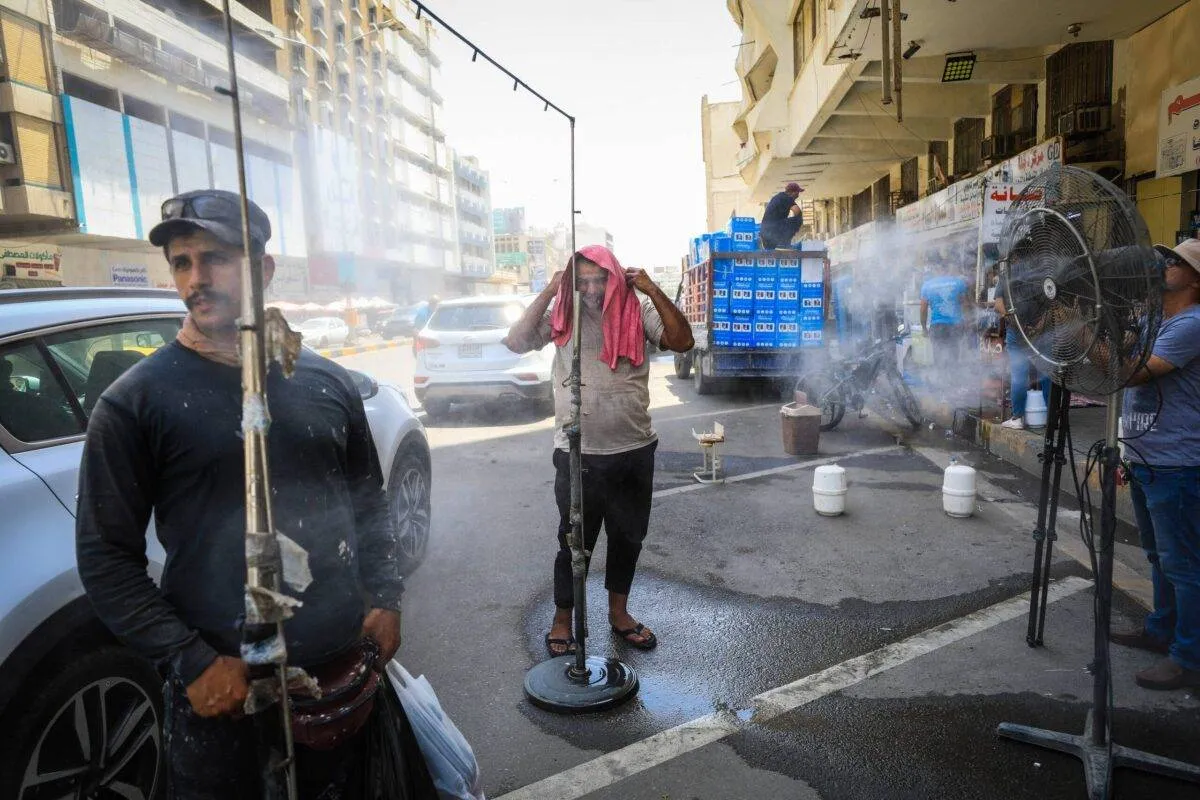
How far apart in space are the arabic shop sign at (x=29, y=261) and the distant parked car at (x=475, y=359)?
1468cm

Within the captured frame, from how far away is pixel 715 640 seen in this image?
3.82m

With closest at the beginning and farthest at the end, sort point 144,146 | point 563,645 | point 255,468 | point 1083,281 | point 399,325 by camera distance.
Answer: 1. point 255,468
2. point 1083,281
3. point 563,645
4. point 144,146
5. point 399,325

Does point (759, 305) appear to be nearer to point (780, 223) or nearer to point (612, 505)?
point (780, 223)

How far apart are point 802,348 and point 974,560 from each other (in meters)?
6.36

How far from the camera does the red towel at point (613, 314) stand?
3336 millimetres

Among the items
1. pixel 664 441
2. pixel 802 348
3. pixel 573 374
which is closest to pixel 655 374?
pixel 802 348

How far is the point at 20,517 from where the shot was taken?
2.12 meters

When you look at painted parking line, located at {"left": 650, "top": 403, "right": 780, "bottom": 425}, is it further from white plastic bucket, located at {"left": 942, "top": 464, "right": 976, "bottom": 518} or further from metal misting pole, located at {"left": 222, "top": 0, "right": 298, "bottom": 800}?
metal misting pole, located at {"left": 222, "top": 0, "right": 298, "bottom": 800}

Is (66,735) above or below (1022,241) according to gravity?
below

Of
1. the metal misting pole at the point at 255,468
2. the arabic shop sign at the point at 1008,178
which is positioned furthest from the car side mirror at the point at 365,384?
the arabic shop sign at the point at 1008,178

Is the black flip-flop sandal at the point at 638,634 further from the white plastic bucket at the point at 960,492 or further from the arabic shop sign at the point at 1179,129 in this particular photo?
the arabic shop sign at the point at 1179,129

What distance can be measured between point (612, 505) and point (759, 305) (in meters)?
8.05

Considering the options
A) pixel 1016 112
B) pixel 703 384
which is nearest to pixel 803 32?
pixel 1016 112

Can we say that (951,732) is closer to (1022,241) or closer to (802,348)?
(1022,241)
